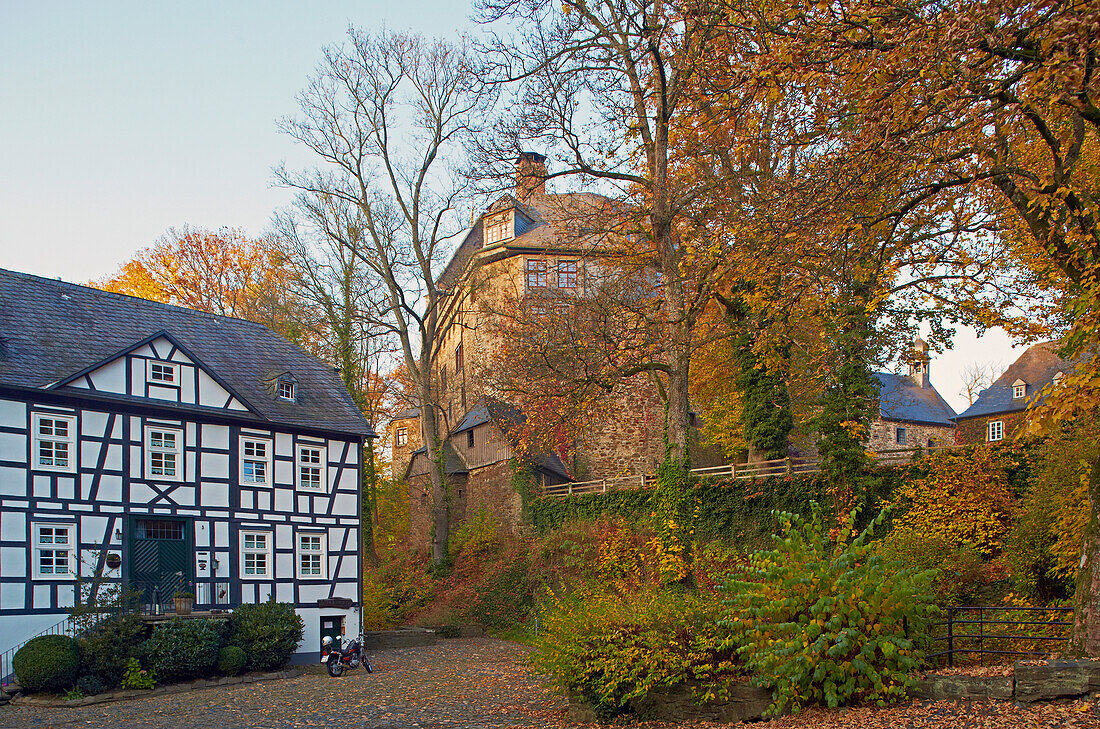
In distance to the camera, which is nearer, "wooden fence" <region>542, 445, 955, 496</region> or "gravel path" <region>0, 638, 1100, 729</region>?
"gravel path" <region>0, 638, 1100, 729</region>

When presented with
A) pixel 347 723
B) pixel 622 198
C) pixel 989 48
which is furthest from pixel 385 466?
pixel 989 48

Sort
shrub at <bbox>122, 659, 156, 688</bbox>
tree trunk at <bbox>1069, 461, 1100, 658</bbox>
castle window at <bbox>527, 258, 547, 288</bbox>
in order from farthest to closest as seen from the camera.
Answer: castle window at <bbox>527, 258, 547, 288</bbox> → shrub at <bbox>122, 659, 156, 688</bbox> → tree trunk at <bbox>1069, 461, 1100, 658</bbox>

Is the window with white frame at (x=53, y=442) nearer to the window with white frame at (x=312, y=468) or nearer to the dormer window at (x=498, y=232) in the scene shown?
the window with white frame at (x=312, y=468)

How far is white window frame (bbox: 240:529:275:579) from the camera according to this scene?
23.3 m

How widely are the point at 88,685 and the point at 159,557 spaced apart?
173 inches

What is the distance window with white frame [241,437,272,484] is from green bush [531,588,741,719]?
14.4m

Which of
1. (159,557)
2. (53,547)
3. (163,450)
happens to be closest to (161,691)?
(159,557)

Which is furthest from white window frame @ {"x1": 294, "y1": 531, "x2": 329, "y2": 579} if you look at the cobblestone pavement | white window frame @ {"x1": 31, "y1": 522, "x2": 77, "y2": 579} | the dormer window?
the dormer window

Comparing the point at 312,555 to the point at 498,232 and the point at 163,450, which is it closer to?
the point at 163,450

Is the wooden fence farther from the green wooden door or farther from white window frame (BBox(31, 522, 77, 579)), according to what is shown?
white window frame (BBox(31, 522, 77, 579))

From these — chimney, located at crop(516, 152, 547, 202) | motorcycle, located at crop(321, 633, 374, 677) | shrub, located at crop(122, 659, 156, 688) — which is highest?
chimney, located at crop(516, 152, 547, 202)

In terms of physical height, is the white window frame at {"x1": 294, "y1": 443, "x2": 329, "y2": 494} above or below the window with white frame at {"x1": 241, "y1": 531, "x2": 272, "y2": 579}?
above

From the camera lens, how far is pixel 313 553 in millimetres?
25141

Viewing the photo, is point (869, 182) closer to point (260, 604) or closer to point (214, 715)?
point (214, 715)
